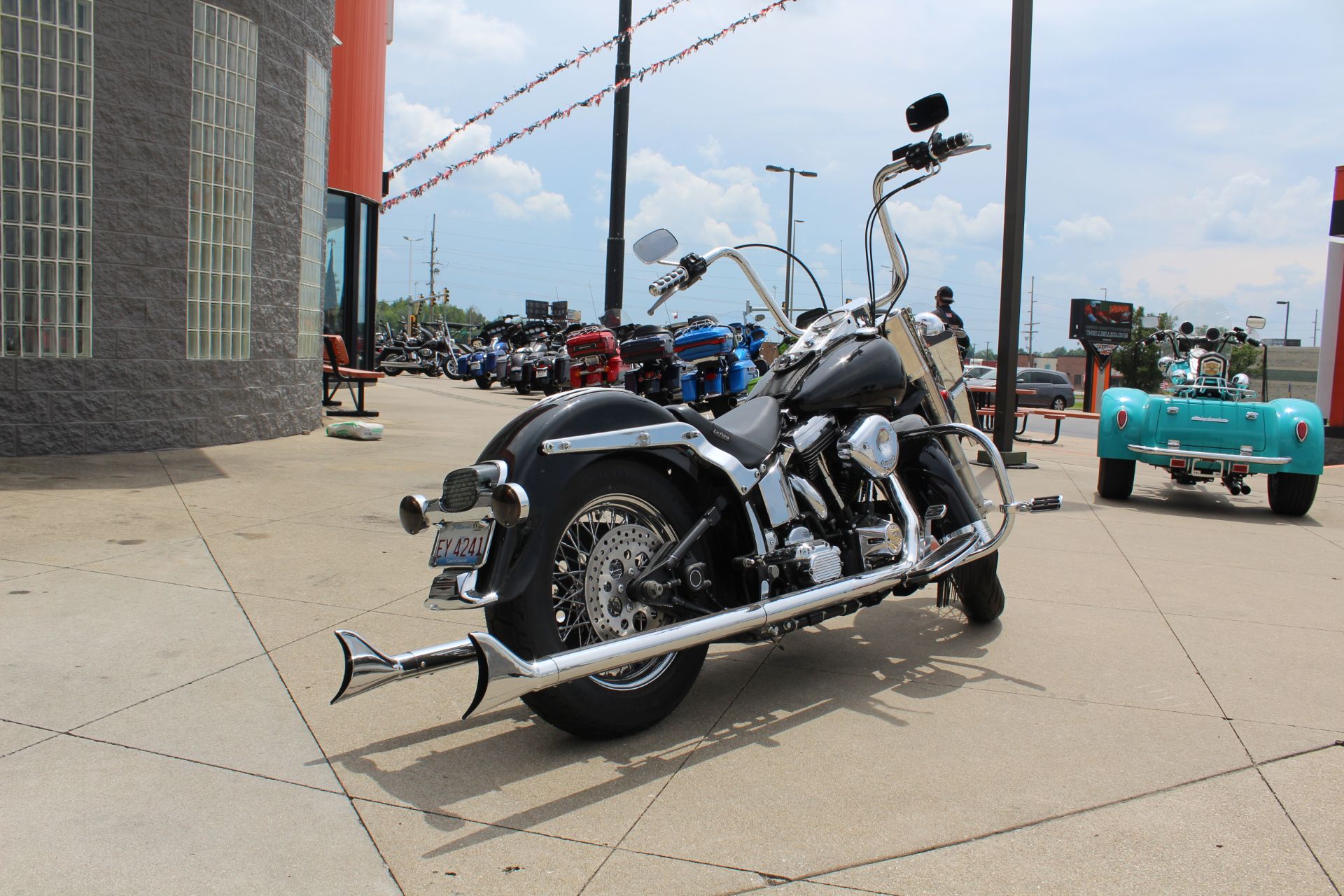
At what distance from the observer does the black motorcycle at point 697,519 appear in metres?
2.96

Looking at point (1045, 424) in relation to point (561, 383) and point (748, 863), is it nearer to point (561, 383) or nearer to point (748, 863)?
point (561, 383)

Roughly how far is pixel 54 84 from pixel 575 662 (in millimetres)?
7042

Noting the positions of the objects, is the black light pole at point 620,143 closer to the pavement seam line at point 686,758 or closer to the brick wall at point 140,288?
the brick wall at point 140,288

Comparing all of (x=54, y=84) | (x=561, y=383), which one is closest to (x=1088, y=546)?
(x=54, y=84)

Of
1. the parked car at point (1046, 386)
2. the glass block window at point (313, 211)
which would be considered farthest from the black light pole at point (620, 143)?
the parked car at point (1046, 386)

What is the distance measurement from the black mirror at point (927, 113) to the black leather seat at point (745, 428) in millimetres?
1377

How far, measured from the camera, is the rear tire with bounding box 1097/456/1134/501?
29.4 feet

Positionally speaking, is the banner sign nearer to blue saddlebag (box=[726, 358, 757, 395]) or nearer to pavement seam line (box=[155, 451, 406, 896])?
blue saddlebag (box=[726, 358, 757, 395])

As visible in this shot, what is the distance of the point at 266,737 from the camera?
3.19 m

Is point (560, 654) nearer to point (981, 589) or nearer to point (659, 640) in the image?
point (659, 640)

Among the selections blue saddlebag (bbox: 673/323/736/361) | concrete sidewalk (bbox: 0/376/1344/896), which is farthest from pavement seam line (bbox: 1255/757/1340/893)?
blue saddlebag (bbox: 673/323/736/361)

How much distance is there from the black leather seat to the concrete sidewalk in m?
0.87

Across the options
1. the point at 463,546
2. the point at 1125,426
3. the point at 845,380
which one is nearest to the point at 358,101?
the point at 1125,426

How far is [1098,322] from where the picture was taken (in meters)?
29.7
